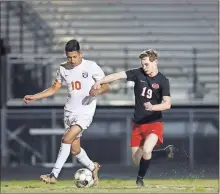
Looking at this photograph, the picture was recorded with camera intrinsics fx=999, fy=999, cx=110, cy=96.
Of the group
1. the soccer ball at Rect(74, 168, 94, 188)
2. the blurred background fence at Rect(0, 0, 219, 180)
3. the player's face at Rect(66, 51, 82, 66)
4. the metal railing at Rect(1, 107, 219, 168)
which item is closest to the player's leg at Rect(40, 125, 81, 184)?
the soccer ball at Rect(74, 168, 94, 188)

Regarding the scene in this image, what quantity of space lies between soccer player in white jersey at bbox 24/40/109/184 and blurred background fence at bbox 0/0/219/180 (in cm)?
686

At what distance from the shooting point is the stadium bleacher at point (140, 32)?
66.0ft

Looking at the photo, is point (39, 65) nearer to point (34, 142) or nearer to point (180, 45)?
point (34, 142)

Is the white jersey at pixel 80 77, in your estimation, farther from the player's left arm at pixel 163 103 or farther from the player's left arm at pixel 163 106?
the player's left arm at pixel 163 106

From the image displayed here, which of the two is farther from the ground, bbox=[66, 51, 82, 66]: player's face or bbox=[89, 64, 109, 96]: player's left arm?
bbox=[66, 51, 82, 66]: player's face

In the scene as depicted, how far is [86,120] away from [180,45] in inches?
360

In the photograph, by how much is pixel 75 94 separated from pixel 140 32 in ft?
30.6

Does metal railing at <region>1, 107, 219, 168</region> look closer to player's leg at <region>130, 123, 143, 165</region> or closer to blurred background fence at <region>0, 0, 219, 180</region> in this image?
blurred background fence at <region>0, 0, 219, 180</region>

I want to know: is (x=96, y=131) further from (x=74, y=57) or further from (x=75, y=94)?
(x=74, y=57)

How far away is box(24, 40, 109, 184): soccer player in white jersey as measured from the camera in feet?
36.6

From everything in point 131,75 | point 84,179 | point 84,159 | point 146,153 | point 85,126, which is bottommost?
point 84,179

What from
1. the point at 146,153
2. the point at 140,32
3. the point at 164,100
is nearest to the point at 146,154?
the point at 146,153

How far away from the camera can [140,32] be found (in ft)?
67.3

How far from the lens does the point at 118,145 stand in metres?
19.6
